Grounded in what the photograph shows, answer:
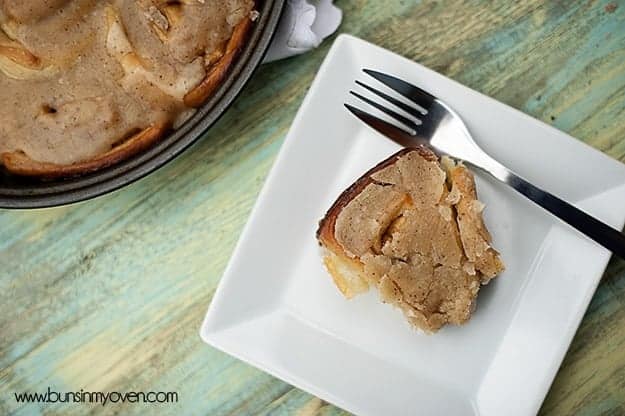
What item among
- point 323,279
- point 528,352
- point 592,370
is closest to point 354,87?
point 323,279

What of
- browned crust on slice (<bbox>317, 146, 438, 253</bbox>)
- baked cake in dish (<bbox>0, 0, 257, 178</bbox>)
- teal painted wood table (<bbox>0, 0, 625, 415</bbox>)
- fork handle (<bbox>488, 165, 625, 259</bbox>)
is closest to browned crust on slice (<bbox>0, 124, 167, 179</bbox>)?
baked cake in dish (<bbox>0, 0, 257, 178</bbox>)

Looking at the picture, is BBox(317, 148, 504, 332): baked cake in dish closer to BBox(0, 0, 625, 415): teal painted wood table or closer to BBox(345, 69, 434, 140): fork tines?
BBox(345, 69, 434, 140): fork tines

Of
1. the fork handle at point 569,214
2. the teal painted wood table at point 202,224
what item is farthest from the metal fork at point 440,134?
the teal painted wood table at point 202,224

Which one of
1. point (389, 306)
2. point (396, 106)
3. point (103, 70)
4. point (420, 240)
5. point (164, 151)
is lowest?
point (389, 306)

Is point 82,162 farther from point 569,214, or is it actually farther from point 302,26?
point 569,214

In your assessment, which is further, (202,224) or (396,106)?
(202,224)

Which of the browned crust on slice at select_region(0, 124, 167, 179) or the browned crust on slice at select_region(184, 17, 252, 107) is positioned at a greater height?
the browned crust on slice at select_region(184, 17, 252, 107)

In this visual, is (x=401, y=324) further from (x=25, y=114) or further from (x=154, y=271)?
(x=25, y=114)

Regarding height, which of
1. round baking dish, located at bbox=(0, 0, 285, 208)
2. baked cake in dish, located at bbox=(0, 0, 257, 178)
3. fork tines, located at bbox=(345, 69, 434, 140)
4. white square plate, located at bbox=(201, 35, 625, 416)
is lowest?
white square plate, located at bbox=(201, 35, 625, 416)

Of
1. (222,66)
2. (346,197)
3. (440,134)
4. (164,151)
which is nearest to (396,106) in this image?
(440,134)
